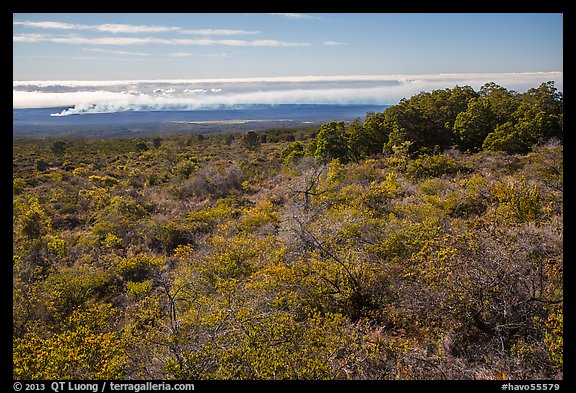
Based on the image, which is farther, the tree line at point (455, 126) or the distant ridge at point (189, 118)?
the distant ridge at point (189, 118)

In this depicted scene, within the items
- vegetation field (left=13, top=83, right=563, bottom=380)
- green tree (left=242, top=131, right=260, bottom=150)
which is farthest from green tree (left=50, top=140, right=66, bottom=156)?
vegetation field (left=13, top=83, right=563, bottom=380)

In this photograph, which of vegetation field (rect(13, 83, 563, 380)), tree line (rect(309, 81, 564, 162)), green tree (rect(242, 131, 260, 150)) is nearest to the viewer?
vegetation field (rect(13, 83, 563, 380))

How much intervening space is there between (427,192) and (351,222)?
6.59 meters

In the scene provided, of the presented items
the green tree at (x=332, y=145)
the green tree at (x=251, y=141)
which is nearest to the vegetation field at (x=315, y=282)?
the green tree at (x=332, y=145)

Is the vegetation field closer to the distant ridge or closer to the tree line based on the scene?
the tree line

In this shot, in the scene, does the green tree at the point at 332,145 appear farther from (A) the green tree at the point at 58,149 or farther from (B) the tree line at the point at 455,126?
(A) the green tree at the point at 58,149

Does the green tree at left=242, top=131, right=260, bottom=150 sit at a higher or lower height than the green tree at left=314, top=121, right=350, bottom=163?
higher

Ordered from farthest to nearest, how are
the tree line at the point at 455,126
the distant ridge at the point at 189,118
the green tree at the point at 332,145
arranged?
1. the distant ridge at the point at 189,118
2. the green tree at the point at 332,145
3. the tree line at the point at 455,126

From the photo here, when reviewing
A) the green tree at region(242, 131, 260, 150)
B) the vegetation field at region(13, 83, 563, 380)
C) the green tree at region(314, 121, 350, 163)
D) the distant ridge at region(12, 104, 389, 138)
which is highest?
the distant ridge at region(12, 104, 389, 138)

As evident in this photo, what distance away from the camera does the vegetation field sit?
548 cm

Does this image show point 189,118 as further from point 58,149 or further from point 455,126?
point 455,126

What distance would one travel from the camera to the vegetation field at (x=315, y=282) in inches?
Result: 216
